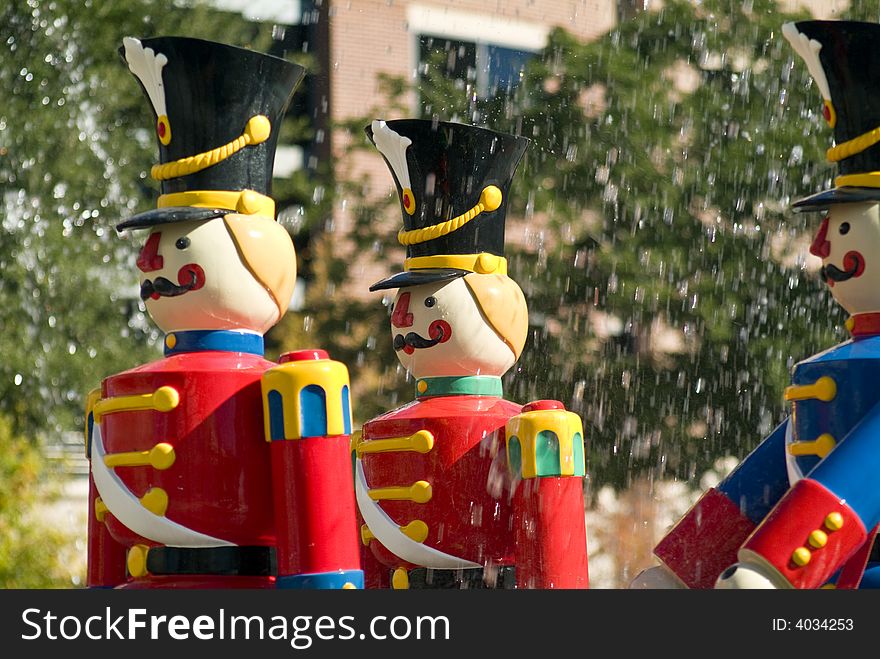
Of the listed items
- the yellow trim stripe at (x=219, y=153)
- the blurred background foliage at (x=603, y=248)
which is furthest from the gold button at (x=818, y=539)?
the blurred background foliage at (x=603, y=248)

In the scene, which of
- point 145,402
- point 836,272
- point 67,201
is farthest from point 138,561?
point 67,201

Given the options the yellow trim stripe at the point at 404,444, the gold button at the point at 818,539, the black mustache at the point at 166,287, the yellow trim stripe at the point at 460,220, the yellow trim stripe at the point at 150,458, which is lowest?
the gold button at the point at 818,539

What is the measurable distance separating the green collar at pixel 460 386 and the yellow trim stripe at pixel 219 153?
1004 millimetres

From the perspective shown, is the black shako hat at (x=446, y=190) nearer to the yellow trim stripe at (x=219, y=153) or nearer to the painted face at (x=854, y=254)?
the yellow trim stripe at (x=219, y=153)

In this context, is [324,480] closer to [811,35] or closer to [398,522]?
[398,522]

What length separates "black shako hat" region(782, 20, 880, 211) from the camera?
12.9 feet

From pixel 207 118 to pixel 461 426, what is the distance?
122 centimetres

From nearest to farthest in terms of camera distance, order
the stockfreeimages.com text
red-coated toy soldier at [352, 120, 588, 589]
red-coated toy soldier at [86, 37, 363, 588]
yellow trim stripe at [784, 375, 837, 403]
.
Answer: the stockfreeimages.com text, red-coated toy soldier at [86, 37, 363, 588], yellow trim stripe at [784, 375, 837, 403], red-coated toy soldier at [352, 120, 588, 589]

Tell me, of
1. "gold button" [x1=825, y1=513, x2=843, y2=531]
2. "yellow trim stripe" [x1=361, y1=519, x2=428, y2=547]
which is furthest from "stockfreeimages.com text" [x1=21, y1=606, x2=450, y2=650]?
"yellow trim stripe" [x1=361, y1=519, x2=428, y2=547]

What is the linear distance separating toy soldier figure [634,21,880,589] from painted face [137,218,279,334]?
1523 mm

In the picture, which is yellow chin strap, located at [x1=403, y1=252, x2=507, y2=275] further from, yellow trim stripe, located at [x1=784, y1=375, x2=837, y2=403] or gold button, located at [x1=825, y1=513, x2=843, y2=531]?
gold button, located at [x1=825, y1=513, x2=843, y2=531]

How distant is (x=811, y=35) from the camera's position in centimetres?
396

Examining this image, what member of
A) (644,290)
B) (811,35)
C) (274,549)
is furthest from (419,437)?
(644,290)

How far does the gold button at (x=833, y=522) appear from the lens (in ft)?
11.4
